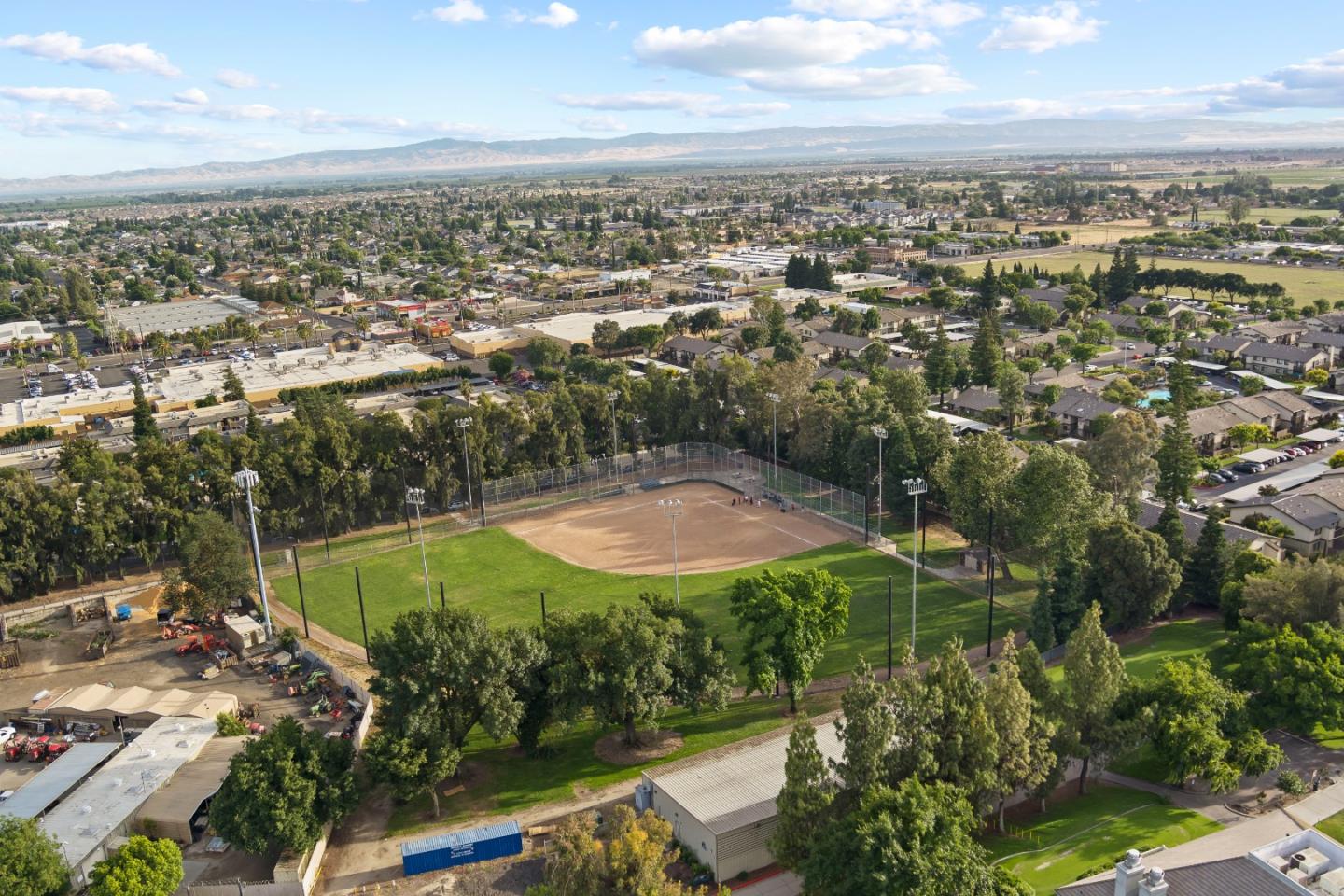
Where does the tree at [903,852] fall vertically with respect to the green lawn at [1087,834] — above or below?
above

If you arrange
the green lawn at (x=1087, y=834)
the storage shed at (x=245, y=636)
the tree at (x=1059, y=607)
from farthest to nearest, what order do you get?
the storage shed at (x=245, y=636)
the tree at (x=1059, y=607)
the green lawn at (x=1087, y=834)

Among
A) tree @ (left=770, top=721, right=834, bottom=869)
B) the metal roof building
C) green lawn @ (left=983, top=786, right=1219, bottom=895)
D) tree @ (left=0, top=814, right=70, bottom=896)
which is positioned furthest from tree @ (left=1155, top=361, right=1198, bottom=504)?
tree @ (left=0, top=814, right=70, bottom=896)

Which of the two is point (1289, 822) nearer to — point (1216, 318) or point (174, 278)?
point (1216, 318)

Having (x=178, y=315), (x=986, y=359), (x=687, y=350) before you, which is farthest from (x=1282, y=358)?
(x=178, y=315)

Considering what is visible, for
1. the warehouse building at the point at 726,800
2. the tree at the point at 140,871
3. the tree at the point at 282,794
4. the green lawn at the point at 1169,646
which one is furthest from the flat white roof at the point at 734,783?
the tree at the point at 140,871

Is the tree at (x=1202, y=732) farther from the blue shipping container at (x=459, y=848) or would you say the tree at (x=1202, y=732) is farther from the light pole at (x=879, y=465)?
the light pole at (x=879, y=465)

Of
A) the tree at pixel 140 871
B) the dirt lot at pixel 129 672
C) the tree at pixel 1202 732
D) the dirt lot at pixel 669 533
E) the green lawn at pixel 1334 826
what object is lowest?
the dirt lot at pixel 129 672

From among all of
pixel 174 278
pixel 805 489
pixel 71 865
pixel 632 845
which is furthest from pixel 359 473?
pixel 174 278

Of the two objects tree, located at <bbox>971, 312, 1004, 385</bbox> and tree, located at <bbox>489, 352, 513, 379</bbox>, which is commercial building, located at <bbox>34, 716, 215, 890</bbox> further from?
tree, located at <bbox>971, 312, 1004, 385</bbox>
